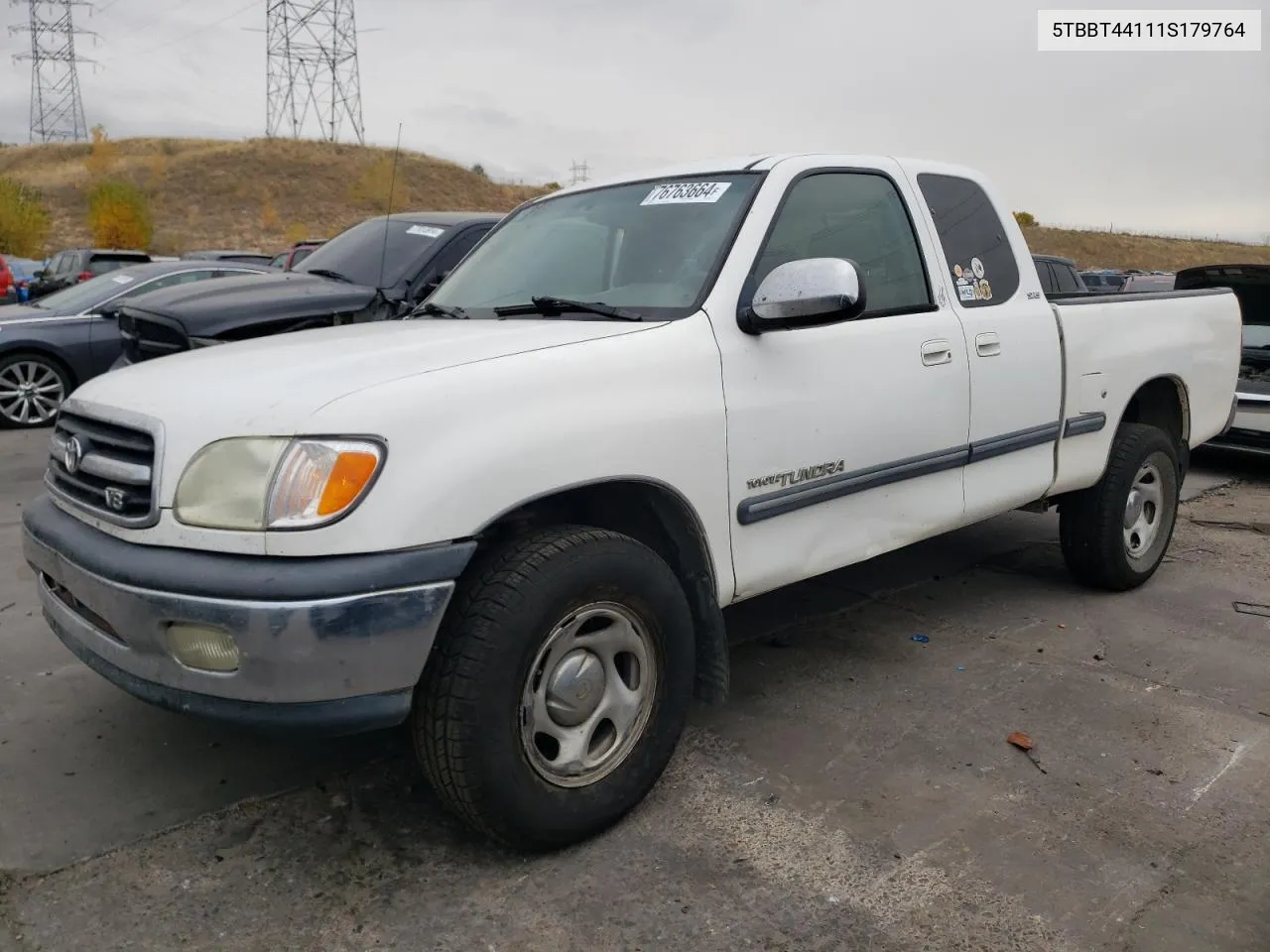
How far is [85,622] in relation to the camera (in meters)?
2.68

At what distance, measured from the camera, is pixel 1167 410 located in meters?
5.17

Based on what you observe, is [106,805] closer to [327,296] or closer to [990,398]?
[990,398]

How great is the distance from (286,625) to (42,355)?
8428 mm

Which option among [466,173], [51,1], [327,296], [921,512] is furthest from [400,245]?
[51,1]

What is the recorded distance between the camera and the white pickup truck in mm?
2326

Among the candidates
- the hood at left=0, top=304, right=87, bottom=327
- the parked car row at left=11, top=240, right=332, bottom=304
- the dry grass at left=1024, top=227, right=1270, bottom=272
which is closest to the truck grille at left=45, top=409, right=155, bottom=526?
the hood at left=0, top=304, right=87, bottom=327

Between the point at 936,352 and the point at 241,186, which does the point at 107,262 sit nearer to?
the point at 936,352

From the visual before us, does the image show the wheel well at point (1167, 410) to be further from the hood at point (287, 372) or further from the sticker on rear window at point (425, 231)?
the sticker on rear window at point (425, 231)

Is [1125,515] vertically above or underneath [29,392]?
underneath

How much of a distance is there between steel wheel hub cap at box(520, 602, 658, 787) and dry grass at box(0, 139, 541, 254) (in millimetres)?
52378

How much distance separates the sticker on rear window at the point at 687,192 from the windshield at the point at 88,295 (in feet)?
25.6

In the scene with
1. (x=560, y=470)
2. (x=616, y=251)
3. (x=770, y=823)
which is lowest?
(x=770, y=823)

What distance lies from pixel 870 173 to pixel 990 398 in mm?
949

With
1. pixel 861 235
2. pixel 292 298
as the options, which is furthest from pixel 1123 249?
pixel 861 235
